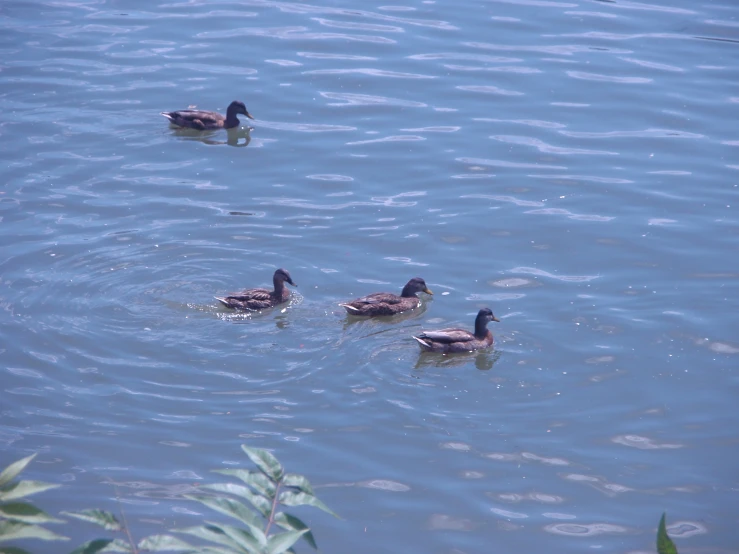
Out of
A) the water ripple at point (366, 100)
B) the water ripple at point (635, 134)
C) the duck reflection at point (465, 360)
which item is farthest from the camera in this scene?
the water ripple at point (366, 100)

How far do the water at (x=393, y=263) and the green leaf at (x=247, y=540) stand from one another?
15.3ft

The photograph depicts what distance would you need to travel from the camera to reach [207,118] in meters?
16.7

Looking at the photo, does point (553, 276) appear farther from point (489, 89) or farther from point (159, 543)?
point (159, 543)

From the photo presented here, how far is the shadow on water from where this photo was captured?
53.7ft

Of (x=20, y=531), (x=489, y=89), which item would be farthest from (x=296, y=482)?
(x=489, y=89)

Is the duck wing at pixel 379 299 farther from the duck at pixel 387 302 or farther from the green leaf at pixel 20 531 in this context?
the green leaf at pixel 20 531

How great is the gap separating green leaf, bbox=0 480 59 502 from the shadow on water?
13453mm

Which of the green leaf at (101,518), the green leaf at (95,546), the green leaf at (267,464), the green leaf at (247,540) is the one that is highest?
the green leaf at (267,464)

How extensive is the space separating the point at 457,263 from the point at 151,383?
4638 millimetres

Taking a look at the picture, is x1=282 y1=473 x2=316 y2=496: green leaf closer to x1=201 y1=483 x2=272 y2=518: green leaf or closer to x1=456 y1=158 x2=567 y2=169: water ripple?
x1=201 y1=483 x2=272 y2=518: green leaf

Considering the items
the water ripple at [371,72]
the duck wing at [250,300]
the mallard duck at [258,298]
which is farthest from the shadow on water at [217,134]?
the duck wing at [250,300]

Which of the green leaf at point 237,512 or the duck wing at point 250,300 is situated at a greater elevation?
the green leaf at point 237,512

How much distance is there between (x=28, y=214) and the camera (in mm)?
13430

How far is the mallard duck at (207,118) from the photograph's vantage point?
651 inches
